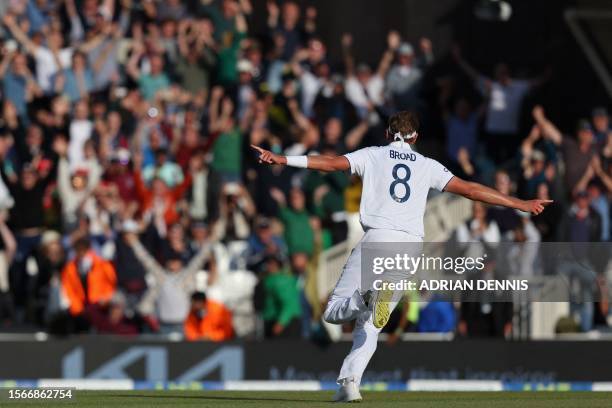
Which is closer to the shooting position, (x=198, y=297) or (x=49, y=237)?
(x=198, y=297)

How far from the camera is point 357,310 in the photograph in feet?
38.3

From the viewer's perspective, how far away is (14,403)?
12305 mm

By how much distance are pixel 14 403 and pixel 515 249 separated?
7.79 metres

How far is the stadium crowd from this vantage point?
59.4 feet

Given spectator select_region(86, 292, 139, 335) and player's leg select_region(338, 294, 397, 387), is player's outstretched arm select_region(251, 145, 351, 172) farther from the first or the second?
spectator select_region(86, 292, 139, 335)

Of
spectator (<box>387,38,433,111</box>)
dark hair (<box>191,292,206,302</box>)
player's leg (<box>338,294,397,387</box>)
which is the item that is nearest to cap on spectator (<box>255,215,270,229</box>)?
dark hair (<box>191,292,206,302</box>)

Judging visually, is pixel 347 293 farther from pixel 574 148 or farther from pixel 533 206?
pixel 574 148

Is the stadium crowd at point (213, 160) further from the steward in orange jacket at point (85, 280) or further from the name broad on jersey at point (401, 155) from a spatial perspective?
the name broad on jersey at point (401, 155)

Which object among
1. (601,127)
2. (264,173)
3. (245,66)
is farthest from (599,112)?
(245,66)

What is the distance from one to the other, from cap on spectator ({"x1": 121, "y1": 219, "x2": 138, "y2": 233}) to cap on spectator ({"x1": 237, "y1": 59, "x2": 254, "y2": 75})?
129 inches

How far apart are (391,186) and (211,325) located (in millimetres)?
6408

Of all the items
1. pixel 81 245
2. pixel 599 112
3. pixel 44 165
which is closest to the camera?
pixel 81 245

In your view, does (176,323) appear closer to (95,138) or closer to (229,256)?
(229,256)

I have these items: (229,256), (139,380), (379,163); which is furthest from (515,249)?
(379,163)
